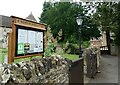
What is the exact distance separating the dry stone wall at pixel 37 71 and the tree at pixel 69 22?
53.6ft

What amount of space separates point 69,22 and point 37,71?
18.2 metres

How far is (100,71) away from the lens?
38.6ft

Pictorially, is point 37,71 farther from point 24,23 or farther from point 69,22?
point 69,22

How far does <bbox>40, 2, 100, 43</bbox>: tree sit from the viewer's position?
21.8 meters

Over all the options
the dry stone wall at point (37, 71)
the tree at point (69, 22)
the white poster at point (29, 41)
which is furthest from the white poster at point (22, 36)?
the tree at point (69, 22)

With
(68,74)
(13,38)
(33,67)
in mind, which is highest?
(13,38)

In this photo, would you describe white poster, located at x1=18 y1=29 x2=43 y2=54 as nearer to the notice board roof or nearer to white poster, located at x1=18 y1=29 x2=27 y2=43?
white poster, located at x1=18 y1=29 x2=27 y2=43

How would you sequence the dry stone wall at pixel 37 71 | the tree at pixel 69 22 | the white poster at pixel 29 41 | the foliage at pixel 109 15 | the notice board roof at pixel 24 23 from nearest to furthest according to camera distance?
the dry stone wall at pixel 37 71 → the notice board roof at pixel 24 23 → the white poster at pixel 29 41 → the foliage at pixel 109 15 → the tree at pixel 69 22

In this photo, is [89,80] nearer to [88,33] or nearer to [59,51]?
[59,51]

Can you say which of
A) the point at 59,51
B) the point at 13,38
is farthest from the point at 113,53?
the point at 13,38

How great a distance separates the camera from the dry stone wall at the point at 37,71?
2.81 meters

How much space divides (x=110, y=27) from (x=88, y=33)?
18.6 ft

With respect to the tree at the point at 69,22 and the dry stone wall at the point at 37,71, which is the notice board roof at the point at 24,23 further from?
the tree at the point at 69,22

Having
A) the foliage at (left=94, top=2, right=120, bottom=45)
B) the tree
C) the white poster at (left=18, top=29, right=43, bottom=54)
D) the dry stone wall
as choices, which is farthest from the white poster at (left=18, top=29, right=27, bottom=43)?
the tree
